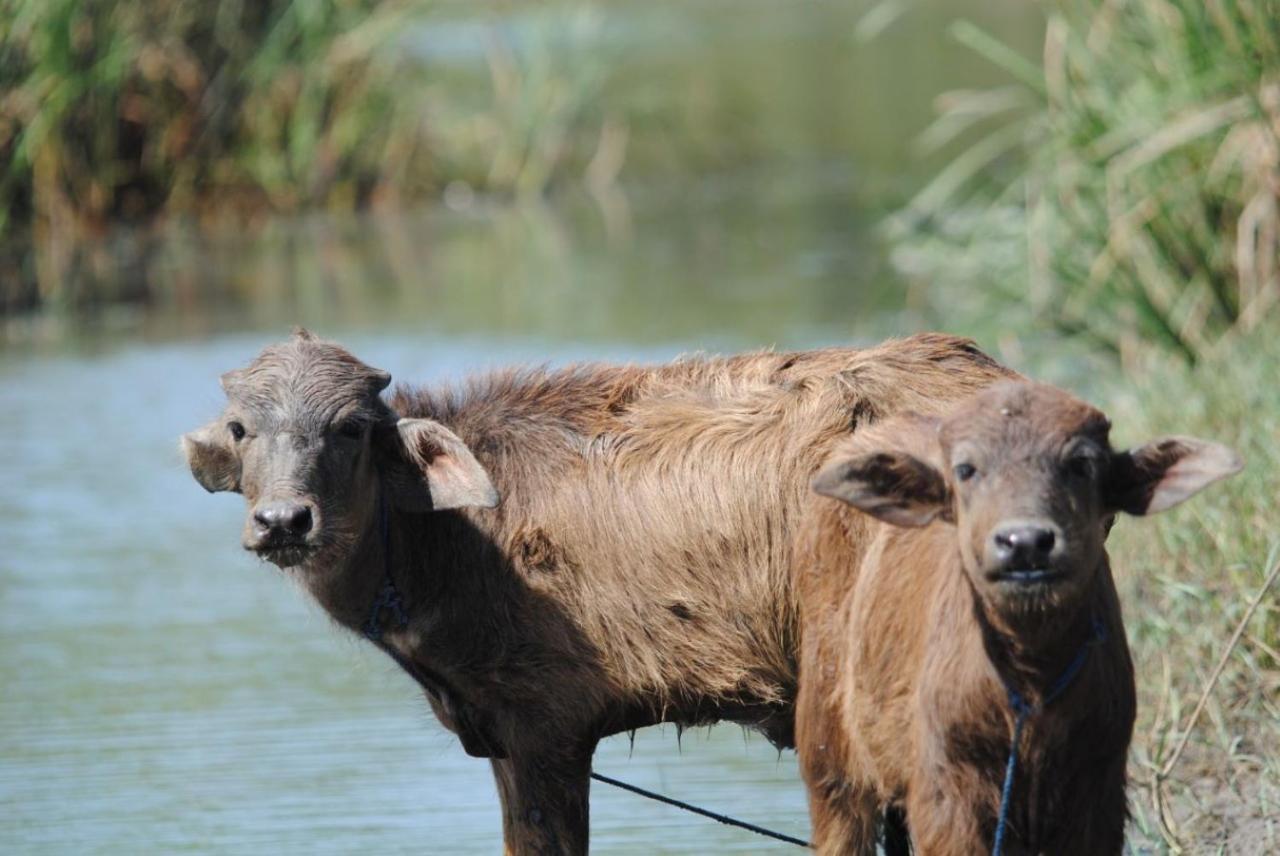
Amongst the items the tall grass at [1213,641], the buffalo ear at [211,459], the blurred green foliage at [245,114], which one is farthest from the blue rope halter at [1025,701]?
the blurred green foliage at [245,114]

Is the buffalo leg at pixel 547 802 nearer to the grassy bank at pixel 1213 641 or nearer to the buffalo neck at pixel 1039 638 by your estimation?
the grassy bank at pixel 1213 641

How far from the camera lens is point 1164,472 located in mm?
4566

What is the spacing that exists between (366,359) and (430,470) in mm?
8079

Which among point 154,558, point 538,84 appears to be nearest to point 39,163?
point 538,84

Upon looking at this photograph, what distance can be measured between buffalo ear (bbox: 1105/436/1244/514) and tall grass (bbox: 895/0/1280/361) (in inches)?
227

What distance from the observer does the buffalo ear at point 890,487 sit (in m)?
4.71

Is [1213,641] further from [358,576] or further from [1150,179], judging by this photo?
[1150,179]

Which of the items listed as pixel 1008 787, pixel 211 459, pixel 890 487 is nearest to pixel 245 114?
pixel 211 459

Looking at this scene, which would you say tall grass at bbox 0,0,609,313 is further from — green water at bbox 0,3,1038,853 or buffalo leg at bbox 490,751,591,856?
buffalo leg at bbox 490,751,591,856

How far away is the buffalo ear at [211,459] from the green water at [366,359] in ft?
1.43

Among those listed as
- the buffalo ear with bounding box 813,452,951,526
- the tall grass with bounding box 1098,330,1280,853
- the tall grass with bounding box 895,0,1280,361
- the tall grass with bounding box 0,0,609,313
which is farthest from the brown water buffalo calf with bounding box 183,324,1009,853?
the tall grass with bounding box 0,0,609,313

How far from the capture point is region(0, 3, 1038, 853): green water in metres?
7.64

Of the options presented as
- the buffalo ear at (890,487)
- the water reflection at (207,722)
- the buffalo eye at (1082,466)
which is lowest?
the water reflection at (207,722)

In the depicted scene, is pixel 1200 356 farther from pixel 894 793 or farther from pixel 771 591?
pixel 894 793
